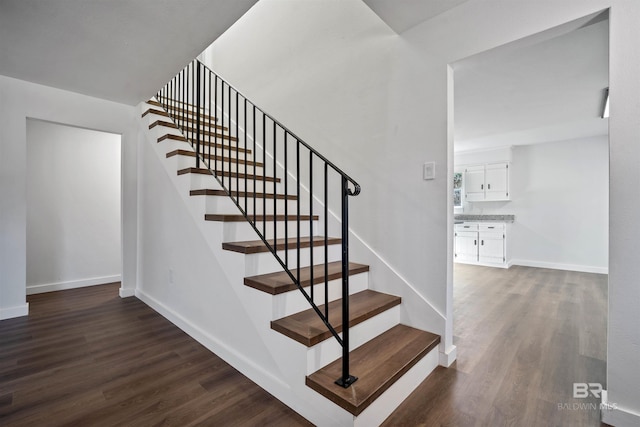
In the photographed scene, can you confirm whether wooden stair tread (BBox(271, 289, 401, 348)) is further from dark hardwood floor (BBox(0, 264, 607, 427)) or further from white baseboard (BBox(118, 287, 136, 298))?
white baseboard (BBox(118, 287, 136, 298))

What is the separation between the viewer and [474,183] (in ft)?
20.2

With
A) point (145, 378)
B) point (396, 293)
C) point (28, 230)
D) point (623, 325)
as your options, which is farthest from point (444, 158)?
point (28, 230)

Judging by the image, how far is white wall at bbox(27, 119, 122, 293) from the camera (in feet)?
12.0

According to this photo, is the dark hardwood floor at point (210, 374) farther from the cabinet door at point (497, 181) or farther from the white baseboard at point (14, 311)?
the cabinet door at point (497, 181)

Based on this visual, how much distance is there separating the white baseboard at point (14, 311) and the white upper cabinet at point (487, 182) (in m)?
7.15

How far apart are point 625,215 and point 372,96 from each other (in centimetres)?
172

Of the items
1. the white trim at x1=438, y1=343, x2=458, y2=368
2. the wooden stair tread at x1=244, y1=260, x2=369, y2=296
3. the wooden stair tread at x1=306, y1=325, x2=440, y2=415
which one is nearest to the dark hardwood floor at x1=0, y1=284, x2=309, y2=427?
the wooden stair tread at x1=306, y1=325, x2=440, y2=415

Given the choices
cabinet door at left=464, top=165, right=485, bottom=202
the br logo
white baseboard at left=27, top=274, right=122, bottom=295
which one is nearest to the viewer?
→ the br logo

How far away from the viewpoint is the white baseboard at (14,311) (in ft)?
9.05

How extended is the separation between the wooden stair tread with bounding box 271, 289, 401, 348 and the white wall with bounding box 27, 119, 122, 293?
3.86 metres

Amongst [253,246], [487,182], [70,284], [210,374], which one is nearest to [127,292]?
[70,284]

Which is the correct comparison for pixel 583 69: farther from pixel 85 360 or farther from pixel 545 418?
pixel 85 360

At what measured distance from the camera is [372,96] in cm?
236

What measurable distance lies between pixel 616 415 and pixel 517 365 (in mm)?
569
